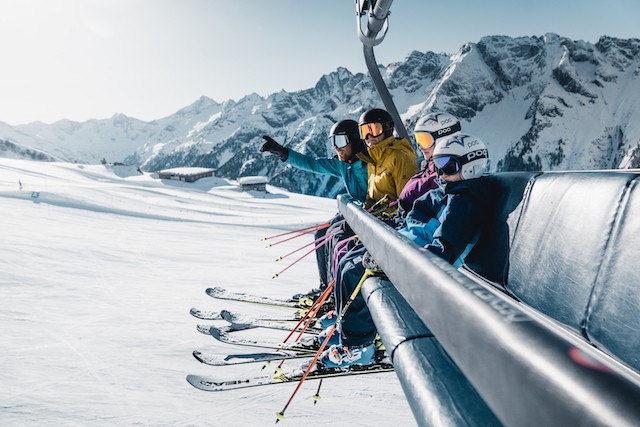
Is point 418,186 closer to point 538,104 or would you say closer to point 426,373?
point 426,373

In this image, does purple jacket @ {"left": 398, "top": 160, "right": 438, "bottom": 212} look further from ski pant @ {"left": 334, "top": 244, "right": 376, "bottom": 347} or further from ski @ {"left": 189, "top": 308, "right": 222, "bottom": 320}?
ski @ {"left": 189, "top": 308, "right": 222, "bottom": 320}

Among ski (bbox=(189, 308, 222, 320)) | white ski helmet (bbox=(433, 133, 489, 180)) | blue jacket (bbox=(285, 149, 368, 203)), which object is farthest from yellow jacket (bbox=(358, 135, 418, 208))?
ski (bbox=(189, 308, 222, 320))

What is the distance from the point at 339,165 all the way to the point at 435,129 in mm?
2236

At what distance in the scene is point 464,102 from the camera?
17188cm

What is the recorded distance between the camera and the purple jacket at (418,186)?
3.40 metres

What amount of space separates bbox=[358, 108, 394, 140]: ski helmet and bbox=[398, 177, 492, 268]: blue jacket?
142 cm

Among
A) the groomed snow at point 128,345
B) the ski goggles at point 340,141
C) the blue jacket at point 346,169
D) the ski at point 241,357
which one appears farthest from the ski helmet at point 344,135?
the ski at point 241,357

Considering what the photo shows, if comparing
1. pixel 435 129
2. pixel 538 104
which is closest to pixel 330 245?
pixel 435 129

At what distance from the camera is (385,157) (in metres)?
4.06

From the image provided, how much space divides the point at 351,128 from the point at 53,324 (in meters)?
3.88

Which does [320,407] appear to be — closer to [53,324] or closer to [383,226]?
[383,226]

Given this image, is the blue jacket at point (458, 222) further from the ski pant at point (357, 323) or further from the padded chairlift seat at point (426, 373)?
the ski pant at point (357, 323)

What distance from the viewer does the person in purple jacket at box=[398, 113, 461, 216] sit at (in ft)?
11.2

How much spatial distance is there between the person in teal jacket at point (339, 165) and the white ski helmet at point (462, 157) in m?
1.85
